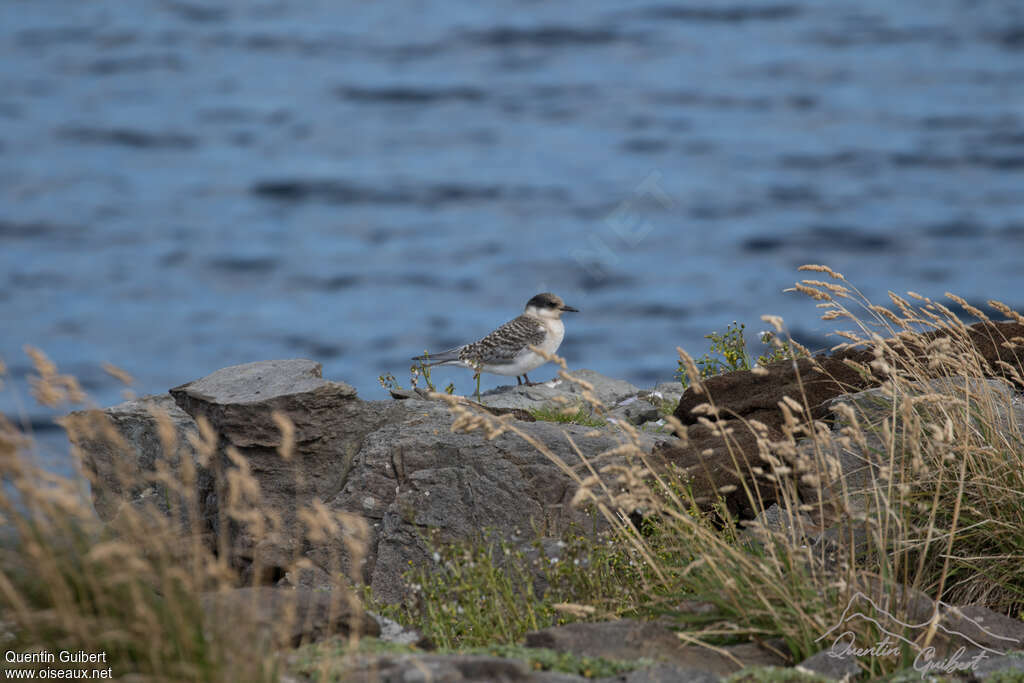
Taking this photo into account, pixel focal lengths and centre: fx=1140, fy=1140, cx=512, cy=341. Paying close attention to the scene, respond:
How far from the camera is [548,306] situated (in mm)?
12875

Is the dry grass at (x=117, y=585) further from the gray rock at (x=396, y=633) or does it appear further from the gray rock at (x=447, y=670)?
the gray rock at (x=396, y=633)

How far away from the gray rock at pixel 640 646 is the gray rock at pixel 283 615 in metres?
0.97

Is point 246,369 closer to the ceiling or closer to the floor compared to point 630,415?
closer to the ceiling

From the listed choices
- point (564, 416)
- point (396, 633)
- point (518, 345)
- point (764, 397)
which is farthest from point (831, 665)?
point (518, 345)

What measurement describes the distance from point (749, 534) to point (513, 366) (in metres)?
5.18

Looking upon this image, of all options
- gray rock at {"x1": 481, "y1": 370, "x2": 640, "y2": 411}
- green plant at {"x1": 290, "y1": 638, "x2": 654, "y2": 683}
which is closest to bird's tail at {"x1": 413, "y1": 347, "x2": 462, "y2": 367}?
gray rock at {"x1": 481, "y1": 370, "x2": 640, "y2": 411}

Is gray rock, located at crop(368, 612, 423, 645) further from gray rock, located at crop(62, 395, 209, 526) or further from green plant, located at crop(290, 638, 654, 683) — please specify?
gray rock, located at crop(62, 395, 209, 526)

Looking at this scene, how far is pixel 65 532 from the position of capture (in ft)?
17.1

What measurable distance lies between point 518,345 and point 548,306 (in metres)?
0.95

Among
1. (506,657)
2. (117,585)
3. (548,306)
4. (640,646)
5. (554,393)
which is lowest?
(554,393)

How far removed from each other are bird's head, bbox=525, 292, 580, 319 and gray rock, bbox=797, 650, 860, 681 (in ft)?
24.4

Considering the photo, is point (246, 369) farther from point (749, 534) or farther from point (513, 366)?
point (749, 534)

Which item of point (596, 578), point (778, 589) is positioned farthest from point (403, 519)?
point (778, 589)

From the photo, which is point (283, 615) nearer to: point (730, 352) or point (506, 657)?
point (506, 657)
